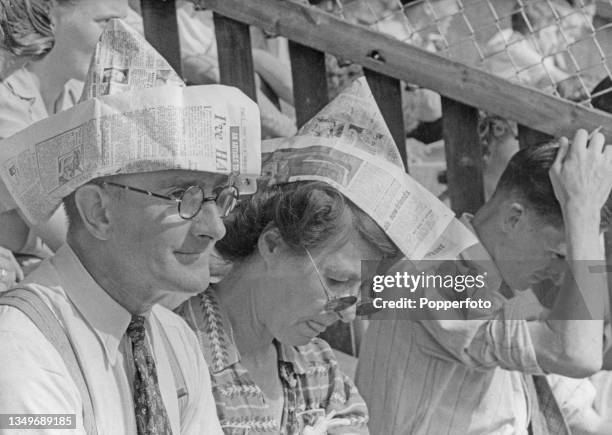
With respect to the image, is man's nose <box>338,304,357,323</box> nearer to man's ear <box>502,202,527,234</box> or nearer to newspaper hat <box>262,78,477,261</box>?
newspaper hat <box>262,78,477,261</box>

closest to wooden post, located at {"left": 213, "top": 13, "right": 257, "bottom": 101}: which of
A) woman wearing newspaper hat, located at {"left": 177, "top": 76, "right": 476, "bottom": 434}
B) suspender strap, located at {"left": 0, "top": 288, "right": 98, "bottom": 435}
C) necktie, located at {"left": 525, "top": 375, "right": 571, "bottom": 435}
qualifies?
woman wearing newspaper hat, located at {"left": 177, "top": 76, "right": 476, "bottom": 434}

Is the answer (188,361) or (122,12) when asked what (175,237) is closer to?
(188,361)

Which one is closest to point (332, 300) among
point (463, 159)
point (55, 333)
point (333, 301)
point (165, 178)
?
point (333, 301)

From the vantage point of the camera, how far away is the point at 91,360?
2.11 meters

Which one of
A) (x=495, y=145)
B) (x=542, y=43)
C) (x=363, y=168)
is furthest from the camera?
(x=542, y=43)

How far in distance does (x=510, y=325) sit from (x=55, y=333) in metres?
1.38

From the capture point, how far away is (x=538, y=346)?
312 centimetres

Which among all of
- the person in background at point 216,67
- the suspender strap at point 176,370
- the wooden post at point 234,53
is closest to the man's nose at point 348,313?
the suspender strap at point 176,370

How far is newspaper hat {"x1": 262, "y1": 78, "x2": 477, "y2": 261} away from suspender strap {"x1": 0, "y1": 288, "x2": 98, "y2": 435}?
2.69 ft

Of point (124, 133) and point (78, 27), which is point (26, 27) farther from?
point (124, 133)

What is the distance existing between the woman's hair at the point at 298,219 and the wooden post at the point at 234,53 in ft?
2.41

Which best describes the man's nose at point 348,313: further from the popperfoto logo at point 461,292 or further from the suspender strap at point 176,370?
the suspender strap at point 176,370

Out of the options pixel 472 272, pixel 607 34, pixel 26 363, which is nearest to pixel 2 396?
pixel 26 363

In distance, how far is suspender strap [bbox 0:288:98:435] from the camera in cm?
206
